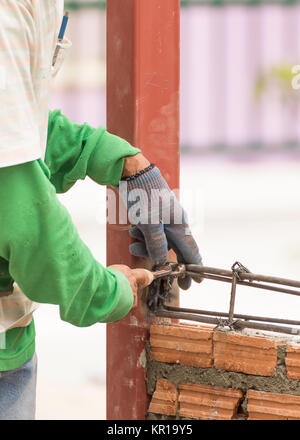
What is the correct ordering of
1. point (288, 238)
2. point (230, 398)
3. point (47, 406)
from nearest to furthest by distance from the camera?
point (230, 398), point (47, 406), point (288, 238)

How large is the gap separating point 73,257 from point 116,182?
0.62 meters

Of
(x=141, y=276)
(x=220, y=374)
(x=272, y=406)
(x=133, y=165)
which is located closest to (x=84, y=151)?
(x=133, y=165)

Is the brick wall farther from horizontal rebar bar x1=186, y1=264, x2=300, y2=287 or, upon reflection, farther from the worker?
the worker

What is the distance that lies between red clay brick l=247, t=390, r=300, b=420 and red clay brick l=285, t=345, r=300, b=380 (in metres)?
0.07

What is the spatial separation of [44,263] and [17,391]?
464 mm

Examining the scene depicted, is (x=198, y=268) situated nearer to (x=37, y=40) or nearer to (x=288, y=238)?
(x=37, y=40)

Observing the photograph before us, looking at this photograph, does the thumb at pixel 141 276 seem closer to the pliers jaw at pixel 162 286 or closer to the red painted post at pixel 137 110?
the pliers jaw at pixel 162 286

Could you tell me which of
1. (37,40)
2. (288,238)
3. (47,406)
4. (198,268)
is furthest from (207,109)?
(37,40)

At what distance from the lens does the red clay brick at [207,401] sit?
238cm

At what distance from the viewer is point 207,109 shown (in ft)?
34.6

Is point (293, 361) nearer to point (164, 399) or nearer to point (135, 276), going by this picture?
point (164, 399)

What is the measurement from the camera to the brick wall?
2.31 m

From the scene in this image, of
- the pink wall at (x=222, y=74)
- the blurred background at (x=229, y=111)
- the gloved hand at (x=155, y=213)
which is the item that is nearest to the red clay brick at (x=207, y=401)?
the gloved hand at (x=155, y=213)

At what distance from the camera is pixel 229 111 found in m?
10.7
